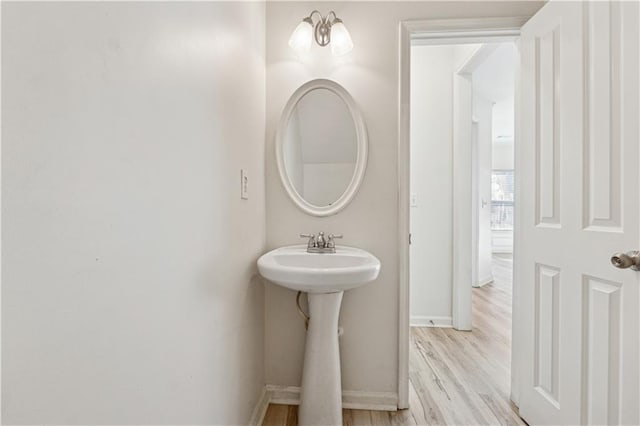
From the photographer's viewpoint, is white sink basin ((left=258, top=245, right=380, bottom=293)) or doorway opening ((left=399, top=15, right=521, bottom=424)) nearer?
white sink basin ((left=258, top=245, right=380, bottom=293))

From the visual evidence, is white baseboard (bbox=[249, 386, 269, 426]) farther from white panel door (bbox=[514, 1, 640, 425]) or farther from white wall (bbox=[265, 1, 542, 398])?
white panel door (bbox=[514, 1, 640, 425])

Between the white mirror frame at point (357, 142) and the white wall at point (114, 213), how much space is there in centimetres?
64

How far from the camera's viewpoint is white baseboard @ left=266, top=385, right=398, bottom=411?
5.53ft

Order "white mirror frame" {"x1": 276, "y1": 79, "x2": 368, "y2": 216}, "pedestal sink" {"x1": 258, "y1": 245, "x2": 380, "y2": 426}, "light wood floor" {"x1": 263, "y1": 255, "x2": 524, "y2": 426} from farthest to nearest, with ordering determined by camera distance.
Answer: "white mirror frame" {"x1": 276, "y1": 79, "x2": 368, "y2": 216} → "light wood floor" {"x1": 263, "y1": 255, "x2": 524, "y2": 426} → "pedestal sink" {"x1": 258, "y1": 245, "x2": 380, "y2": 426}

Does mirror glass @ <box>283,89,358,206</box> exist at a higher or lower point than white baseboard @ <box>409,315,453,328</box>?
higher

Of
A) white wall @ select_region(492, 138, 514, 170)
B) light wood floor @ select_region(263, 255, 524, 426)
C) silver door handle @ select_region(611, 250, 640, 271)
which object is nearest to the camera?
silver door handle @ select_region(611, 250, 640, 271)

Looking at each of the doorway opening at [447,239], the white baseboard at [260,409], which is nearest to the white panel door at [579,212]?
the doorway opening at [447,239]

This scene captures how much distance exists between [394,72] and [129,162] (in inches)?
58.0

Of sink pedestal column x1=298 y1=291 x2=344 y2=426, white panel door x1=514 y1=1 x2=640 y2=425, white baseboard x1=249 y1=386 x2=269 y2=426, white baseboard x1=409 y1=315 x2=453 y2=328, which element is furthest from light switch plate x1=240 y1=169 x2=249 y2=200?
white baseboard x1=409 y1=315 x2=453 y2=328

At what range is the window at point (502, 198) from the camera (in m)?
7.15

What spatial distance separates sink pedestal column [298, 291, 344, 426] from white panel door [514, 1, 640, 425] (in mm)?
960

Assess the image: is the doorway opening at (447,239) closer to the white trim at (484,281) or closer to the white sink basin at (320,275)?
the white trim at (484,281)

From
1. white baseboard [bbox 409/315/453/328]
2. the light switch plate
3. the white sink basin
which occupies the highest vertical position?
the light switch plate

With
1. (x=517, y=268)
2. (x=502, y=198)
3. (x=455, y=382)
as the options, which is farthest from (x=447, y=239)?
(x=502, y=198)
